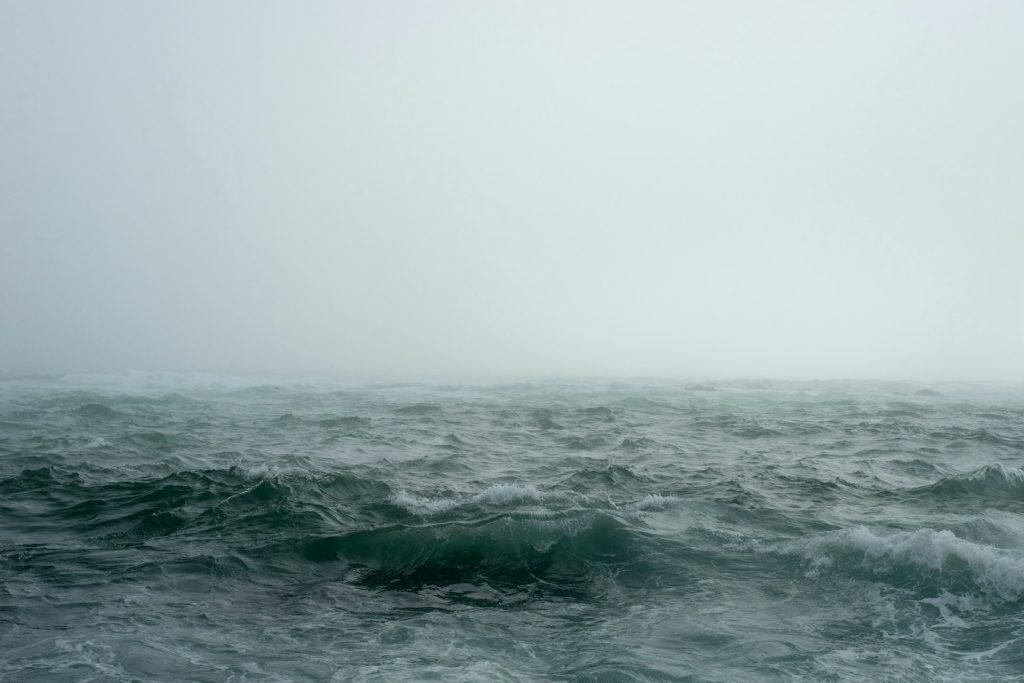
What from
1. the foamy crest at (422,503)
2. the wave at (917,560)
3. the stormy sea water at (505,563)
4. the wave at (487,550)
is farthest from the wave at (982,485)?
the foamy crest at (422,503)

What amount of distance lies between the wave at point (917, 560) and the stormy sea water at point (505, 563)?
3 centimetres

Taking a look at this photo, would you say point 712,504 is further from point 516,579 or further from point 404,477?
point 404,477

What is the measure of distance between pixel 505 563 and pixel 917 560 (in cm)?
502

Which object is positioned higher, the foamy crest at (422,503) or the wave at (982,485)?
the wave at (982,485)

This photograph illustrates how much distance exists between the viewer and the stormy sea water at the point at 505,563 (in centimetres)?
594

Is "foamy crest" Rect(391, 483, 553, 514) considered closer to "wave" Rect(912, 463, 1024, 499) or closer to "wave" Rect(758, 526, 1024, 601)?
"wave" Rect(758, 526, 1024, 601)

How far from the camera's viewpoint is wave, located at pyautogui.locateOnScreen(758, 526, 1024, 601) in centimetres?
759

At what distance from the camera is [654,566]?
8.35 metres

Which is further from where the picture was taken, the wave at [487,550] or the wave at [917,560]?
the wave at [487,550]

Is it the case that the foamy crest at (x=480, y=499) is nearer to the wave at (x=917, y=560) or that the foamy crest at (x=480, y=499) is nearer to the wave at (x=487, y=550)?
the wave at (x=487, y=550)

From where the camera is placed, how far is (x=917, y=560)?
8148 millimetres

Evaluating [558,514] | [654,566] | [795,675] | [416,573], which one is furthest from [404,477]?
[795,675]

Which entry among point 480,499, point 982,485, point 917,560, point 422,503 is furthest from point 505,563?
point 982,485

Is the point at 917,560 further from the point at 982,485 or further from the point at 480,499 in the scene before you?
the point at 480,499
